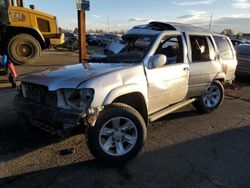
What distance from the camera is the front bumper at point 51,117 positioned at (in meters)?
3.38

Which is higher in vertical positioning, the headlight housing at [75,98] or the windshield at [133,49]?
the windshield at [133,49]

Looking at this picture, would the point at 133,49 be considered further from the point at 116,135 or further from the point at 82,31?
the point at 82,31

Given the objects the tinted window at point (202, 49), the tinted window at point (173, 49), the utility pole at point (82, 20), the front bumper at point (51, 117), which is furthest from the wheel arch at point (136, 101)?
the utility pole at point (82, 20)

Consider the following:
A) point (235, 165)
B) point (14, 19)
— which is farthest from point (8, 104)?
point (14, 19)

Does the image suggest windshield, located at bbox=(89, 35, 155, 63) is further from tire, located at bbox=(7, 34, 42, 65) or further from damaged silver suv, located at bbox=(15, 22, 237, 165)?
tire, located at bbox=(7, 34, 42, 65)

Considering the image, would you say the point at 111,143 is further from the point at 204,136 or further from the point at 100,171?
the point at 204,136

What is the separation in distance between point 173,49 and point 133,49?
0.74m

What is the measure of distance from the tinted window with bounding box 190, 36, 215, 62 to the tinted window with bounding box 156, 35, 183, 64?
39 centimetres

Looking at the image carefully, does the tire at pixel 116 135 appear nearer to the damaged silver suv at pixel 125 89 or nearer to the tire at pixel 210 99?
the damaged silver suv at pixel 125 89

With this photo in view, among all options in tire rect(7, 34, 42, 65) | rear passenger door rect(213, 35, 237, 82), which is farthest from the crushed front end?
tire rect(7, 34, 42, 65)

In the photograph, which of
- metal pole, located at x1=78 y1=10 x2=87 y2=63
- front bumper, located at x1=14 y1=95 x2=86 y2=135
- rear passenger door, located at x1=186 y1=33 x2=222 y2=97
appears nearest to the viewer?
front bumper, located at x1=14 y1=95 x2=86 y2=135

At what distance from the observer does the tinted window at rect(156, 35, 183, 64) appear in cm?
498

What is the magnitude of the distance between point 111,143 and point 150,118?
0.93 m

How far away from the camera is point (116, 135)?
381cm
